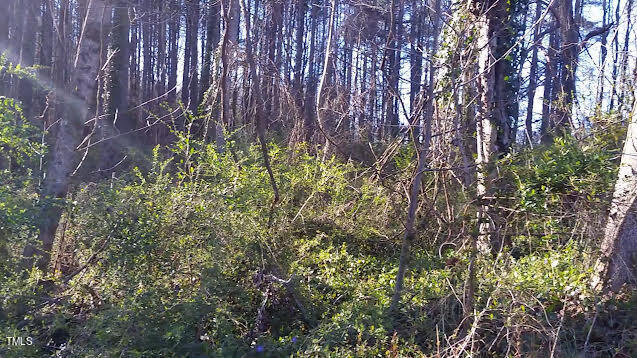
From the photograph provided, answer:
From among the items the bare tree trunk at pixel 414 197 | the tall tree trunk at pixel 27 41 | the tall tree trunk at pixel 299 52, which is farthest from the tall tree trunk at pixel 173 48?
the bare tree trunk at pixel 414 197

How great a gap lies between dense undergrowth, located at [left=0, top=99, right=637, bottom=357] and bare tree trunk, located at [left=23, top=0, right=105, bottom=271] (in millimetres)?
178

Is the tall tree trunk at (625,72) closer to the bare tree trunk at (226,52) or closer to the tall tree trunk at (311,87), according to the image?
the bare tree trunk at (226,52)

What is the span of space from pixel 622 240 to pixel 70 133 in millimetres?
6278

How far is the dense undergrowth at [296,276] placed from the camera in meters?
4.29

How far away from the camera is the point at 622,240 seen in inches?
189

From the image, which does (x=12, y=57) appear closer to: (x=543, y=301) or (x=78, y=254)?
(x=78, y=254)

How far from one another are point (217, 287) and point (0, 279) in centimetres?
200

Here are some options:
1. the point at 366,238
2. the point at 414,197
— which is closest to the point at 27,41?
the point at 366,238

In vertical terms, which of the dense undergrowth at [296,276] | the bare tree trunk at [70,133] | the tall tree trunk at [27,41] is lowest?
the dense undergrowth at [296,276]

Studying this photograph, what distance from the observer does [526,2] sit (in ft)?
22.5

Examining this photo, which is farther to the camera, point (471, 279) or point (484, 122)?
point (484, 122)

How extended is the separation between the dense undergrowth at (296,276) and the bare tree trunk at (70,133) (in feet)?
0.58

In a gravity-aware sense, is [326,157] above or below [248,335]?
above

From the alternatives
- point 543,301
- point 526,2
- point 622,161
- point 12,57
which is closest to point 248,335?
point 543,301
